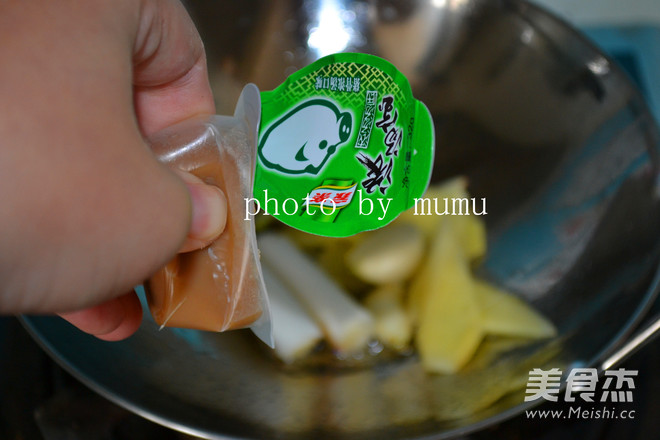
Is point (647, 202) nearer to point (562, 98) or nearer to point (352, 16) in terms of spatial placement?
A: point (562, 98)

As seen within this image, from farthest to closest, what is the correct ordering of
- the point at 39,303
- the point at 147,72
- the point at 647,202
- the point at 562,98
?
the point at 562,98 → the point at 647,202 → the point at 147,72 → the point at 39,303

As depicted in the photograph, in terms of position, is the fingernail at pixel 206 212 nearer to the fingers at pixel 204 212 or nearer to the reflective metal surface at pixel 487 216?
the fingers at pixel 204 212

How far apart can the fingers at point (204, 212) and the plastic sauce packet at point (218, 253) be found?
12 mm

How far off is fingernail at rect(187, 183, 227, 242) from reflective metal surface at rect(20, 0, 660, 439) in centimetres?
17

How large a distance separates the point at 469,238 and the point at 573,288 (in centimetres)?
12

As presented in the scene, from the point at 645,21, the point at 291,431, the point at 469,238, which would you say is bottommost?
the point at 291,431

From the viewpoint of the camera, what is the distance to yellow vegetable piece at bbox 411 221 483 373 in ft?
1.75

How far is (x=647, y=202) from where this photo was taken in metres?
0.53

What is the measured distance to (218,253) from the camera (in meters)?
0.37

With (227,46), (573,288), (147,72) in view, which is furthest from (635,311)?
(227,46)

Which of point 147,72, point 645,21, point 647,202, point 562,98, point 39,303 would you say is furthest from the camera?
point 645,21

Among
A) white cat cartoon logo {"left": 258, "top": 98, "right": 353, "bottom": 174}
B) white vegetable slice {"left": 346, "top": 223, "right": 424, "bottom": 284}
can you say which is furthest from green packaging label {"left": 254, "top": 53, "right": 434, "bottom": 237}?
white vegetable slice {"left": 346, "top": 223, "right": 424, "bottom": 284}

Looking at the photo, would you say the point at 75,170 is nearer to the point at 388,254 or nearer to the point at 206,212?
the point at 206,212

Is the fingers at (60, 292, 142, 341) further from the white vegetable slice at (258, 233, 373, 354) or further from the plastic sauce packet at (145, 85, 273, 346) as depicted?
the white vegetable slice at (258, 233, 373, 354)
